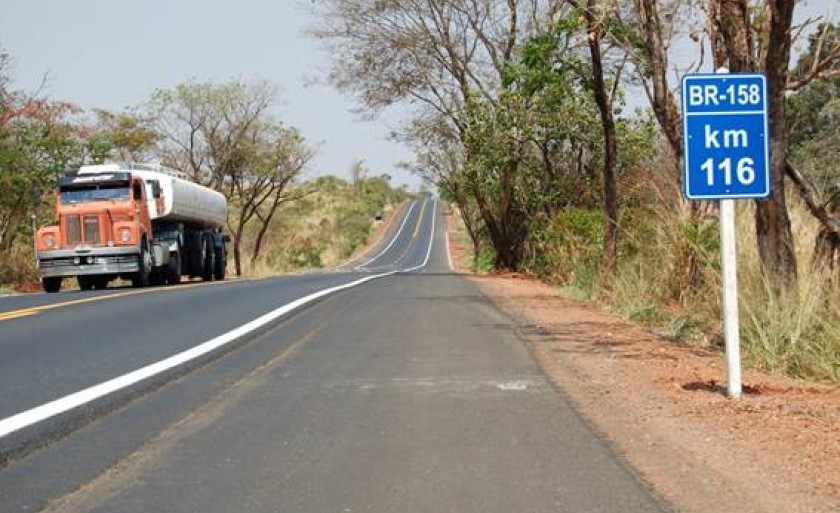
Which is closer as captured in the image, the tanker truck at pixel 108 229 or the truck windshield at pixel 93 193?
the tanker truck at pixel 108 229

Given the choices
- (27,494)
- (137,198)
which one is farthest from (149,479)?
(137,198)

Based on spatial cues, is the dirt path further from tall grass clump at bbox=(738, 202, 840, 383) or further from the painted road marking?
the painted road marking

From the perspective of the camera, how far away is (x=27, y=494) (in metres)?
5.52

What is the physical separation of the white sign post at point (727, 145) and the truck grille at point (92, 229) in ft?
78.5

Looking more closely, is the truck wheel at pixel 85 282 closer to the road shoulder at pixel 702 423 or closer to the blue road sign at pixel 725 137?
the road shoulder at pixel 702 423

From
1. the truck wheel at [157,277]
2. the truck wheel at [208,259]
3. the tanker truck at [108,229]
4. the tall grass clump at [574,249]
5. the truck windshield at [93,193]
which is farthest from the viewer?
the truck wheel at [208,259]

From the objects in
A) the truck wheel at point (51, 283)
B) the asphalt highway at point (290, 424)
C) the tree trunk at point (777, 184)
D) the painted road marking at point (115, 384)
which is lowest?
the asphalt highway at point (290, 424)

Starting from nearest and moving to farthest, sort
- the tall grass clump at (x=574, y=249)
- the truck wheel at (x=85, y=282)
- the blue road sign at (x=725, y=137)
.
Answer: the blue road sign at (x=725, y=137) → the tall grass clump at (x=574, y=249) → the truck wheel at (x=85, y=282)

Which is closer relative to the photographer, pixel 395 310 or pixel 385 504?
pixel 385 504

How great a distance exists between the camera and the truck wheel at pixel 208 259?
38109mm

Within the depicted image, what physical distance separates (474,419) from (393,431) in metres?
0.69

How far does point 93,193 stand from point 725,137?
24.6 m

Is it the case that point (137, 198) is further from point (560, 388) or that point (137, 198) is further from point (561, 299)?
point (560, 388)

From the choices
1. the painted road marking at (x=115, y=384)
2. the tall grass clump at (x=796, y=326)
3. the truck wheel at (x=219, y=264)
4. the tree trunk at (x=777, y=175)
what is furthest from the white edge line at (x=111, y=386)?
the truck wheel at (x=219, y=264)
